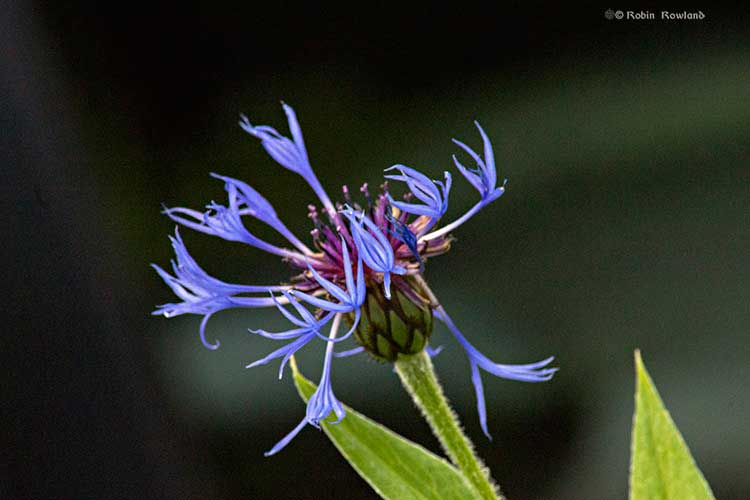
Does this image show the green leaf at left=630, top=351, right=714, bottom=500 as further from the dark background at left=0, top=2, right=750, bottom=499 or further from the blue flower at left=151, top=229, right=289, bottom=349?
the dark background at left=0, top=2, right=750, bottom=499

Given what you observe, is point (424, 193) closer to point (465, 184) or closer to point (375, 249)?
point (375, 249)

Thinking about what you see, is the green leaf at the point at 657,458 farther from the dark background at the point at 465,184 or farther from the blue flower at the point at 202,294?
the dark background at the point at 465,184

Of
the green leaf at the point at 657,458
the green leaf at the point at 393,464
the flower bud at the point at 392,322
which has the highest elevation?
the flower bud at the point at 392,322

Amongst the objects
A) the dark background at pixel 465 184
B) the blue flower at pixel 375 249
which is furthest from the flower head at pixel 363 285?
the dark background at pixel 465 184

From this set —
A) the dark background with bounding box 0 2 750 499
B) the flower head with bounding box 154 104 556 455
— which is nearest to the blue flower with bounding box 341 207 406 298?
the flower head with bounding box 154 104 556 455

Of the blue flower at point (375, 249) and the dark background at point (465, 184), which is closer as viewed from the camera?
the blue flower at point (375, 249)

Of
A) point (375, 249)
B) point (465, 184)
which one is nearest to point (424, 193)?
point (375, 249)
